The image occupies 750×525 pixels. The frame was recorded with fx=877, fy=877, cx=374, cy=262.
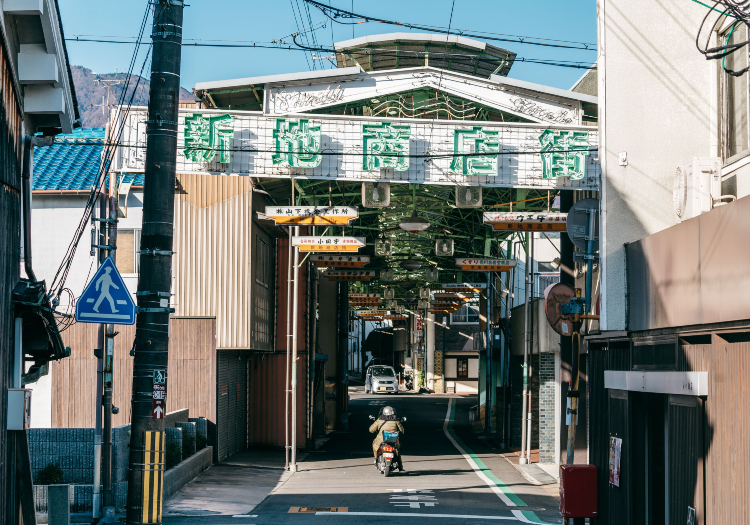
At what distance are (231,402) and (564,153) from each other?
11.8m

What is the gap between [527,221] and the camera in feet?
64.6

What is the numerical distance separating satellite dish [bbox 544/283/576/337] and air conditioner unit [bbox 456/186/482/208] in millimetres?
7784

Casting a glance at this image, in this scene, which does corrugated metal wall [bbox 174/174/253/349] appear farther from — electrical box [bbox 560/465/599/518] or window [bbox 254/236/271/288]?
electrical box [bbox 560/465/599/518]

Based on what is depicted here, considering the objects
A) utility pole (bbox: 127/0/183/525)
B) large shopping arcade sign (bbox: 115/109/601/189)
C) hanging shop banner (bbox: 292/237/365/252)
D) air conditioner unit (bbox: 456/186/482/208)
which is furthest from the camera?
hanging shop banner (bbox: 292/237/365/252)

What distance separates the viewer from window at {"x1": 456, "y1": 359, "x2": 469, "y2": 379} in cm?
7248

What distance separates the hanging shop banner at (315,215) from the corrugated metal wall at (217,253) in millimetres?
3182

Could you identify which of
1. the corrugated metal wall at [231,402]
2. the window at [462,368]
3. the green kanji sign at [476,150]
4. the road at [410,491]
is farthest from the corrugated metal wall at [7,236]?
the window at [462,368]

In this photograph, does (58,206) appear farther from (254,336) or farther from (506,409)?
(506,409)

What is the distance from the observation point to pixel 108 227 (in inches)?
609

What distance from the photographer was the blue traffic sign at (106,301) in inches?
372

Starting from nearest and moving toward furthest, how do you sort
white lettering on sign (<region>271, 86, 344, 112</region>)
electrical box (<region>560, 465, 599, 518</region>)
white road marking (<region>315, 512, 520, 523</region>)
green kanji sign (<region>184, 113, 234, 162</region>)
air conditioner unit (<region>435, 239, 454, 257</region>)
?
electrical box (<region>560, 465, 599, 518</region>), white road marking (<region>315, 512, 520, 523</region>), green kanji sign (<region>184, 113, 234, 162</region>), white lettering on sign (<region>271, 86, 344, 112</region>), air conditioner unit (<region>435, 239, 454, 257</region>)

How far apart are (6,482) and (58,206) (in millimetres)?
18060

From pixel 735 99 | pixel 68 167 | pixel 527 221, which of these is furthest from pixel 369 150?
pixel 68 167

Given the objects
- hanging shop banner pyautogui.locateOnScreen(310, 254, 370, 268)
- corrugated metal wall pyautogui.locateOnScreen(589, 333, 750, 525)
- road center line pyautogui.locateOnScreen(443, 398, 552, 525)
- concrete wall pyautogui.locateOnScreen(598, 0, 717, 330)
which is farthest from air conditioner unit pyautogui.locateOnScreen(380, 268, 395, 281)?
corrugated metal wall pyautogui.locateOnScreen(589, 333, 750, 525)
